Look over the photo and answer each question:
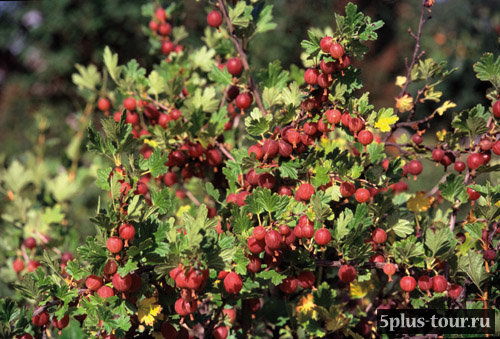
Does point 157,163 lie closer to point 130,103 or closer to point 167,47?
Result: point 130,103

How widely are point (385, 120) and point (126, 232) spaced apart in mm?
566

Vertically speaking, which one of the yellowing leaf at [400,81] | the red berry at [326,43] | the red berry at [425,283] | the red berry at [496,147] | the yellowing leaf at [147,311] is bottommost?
the yellowing leaf at [147,311]

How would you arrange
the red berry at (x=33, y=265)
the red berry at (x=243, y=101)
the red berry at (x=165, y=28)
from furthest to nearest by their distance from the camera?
the red berry at (x=165, y=28)
the red berry at (x=33, y=265)
the red berry at (x=243, y=101)

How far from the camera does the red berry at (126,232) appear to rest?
2.63 feet

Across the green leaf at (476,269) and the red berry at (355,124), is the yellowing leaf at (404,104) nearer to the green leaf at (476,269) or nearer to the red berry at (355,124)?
the red berry at (355,124)

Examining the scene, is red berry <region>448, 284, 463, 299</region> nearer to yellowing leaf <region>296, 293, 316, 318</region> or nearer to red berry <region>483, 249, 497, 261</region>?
red berry <region>483, 249, 497, 261</region>

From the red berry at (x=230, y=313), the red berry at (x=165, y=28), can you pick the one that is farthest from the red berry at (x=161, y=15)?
the red berry at (x=230, y=313)

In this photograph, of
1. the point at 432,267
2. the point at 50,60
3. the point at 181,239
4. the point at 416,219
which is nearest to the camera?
the point at 181,239

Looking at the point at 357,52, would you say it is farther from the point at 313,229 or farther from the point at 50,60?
the point at 50,60

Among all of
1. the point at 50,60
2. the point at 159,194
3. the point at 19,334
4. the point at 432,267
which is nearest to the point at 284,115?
the point at 159,194

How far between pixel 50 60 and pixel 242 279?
708 centimetres

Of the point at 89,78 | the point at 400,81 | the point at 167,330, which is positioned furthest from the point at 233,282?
the point at 89,78

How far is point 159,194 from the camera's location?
0.87m

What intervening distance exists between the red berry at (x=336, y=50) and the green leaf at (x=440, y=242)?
41 centimetres
